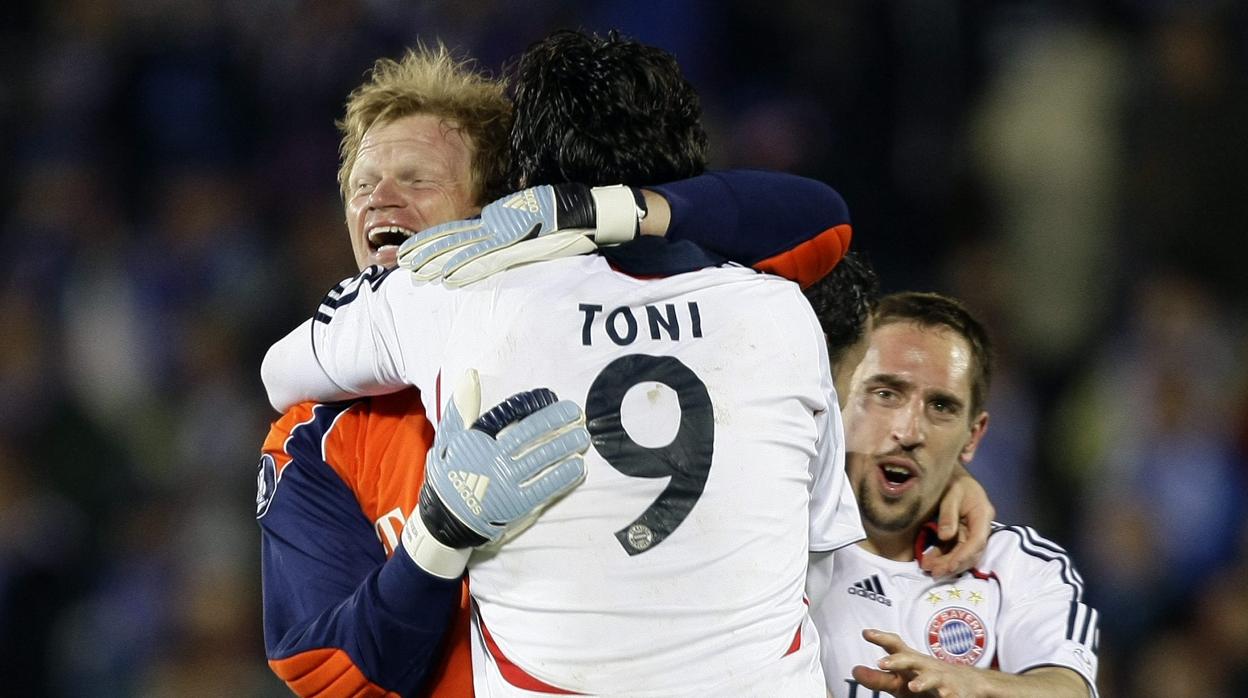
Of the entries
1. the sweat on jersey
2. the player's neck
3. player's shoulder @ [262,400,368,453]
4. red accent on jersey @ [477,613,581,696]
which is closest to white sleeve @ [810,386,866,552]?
the sweat on jersey

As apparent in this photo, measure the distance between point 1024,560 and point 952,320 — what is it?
525mm

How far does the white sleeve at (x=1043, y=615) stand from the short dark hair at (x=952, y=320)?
34cm

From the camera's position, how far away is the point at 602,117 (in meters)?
2.48

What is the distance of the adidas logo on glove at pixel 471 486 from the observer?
7.45 feet

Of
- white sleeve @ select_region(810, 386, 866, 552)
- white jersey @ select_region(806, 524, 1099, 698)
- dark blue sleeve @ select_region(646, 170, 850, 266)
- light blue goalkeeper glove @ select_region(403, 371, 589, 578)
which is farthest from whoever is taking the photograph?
white jersey @ select_region(806, 524, 1099, 698)

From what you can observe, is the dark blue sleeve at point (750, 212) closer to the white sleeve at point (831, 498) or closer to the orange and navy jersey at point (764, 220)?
the orange and navy jersey at point (764, 220)

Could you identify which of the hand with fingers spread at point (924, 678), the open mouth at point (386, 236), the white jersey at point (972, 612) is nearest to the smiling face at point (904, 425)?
the white jersey at point (972, 612)

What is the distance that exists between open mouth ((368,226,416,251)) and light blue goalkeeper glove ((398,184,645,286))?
0.62 m

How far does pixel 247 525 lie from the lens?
6.46m

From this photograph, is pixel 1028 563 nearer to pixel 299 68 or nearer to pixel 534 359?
pixel 534 359

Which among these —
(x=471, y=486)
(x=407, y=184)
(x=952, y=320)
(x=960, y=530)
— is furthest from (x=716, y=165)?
(x=471, y=486)

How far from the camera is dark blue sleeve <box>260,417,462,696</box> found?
242cm

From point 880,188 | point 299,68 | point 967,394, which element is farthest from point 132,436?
point 967,394

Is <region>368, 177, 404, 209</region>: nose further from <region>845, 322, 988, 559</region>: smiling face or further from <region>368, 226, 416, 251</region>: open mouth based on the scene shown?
<region>845, 322, 988, 559</region>: smiling face
